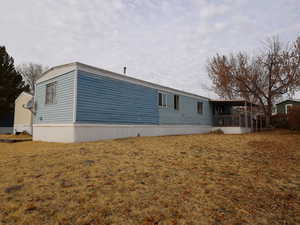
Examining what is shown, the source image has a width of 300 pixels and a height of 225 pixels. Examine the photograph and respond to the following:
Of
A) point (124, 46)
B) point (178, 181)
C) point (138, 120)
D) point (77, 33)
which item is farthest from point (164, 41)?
point (178, 181)

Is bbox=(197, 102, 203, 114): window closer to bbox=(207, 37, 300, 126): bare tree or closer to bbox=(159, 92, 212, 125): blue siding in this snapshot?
bbox=(159, 92, 212, 125): blue siding

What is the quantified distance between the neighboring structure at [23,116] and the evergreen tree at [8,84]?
4.01 meters

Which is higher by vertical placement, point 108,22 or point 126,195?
point 108,22

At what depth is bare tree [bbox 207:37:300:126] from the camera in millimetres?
16453

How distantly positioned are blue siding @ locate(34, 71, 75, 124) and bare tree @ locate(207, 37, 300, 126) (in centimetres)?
1526

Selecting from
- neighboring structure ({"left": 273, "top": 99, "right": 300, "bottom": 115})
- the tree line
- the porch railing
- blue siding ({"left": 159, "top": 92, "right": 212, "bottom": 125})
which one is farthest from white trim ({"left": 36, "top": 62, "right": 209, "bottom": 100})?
neighboring structure ({"left": 273, "top": 99, "right": 300, "bottom": 115})

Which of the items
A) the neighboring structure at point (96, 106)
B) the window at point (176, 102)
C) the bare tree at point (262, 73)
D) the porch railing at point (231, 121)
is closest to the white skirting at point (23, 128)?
the neighboring structure at point (96, 106)

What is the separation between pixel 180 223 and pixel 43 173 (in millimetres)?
3248

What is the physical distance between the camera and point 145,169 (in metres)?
4.52

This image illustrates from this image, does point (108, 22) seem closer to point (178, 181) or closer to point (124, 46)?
point (124, 46)

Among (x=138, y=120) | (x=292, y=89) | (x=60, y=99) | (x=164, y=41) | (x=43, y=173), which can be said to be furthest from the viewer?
(x=292, y=89)

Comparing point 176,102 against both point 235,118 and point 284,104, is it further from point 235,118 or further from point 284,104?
point 284,104

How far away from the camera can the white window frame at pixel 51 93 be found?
9.72 meters

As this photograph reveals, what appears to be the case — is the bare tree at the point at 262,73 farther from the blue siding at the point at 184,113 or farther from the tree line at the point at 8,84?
the tree line at the point at 8,84
